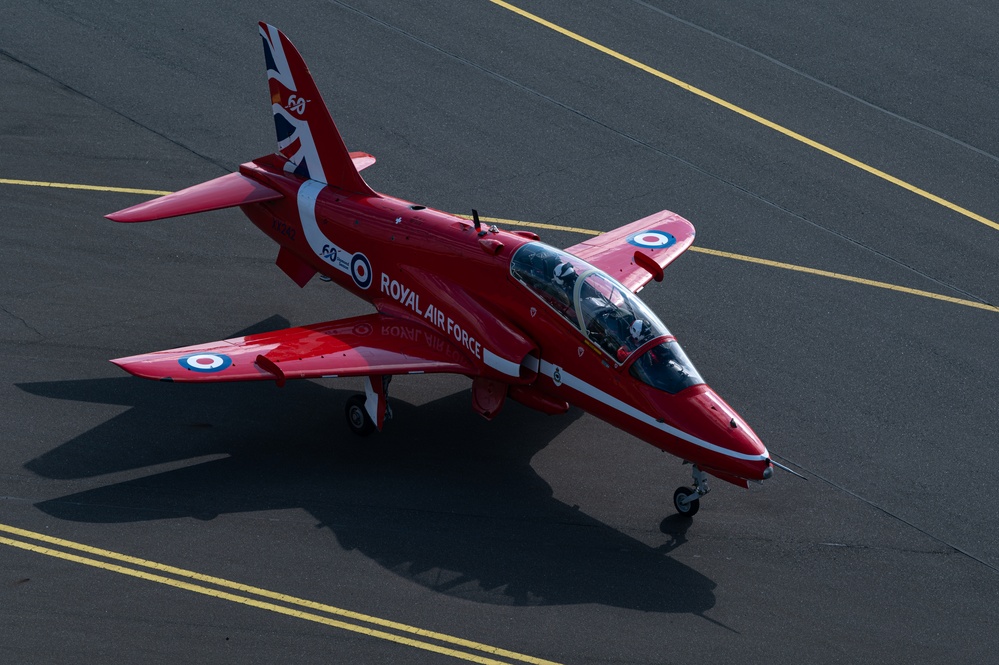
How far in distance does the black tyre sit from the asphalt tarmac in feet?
0.85

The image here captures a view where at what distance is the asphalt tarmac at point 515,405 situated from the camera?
685 inches

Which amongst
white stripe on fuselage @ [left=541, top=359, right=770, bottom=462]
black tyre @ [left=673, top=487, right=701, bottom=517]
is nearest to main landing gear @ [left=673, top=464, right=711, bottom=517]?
black tyre @ [left=673, top=487, right=701, bottom=517]

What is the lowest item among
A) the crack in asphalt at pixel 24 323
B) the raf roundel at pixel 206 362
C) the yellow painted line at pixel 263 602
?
the yellow painted line at pixel 263 602

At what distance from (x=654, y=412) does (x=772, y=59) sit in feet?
57.7

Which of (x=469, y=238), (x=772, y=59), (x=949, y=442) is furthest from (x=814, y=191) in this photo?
(x=469, y=238)

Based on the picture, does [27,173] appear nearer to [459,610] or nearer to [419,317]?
[419,317]

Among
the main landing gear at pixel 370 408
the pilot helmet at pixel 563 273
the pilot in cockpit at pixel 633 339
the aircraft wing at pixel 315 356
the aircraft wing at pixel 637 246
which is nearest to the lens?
the pilot in cockpit at pixel 633 339

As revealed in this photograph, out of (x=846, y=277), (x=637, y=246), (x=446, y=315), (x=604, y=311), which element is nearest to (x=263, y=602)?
(x=446, y=315)

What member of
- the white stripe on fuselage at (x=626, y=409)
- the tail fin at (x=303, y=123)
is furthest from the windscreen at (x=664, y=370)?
the tail fin at (x=303, y=123)

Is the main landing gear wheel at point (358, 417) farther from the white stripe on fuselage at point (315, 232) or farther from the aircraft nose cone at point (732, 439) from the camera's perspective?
the aircraft nose cone at point (732, 439)

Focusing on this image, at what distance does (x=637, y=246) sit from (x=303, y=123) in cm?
695

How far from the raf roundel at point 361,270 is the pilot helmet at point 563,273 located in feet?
13.3

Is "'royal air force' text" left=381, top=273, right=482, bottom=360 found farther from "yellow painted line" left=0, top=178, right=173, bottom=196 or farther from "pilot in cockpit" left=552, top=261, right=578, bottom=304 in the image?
"yellow painted line" left=0, top=178, right=173, bottom=196

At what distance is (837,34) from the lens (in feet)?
111
